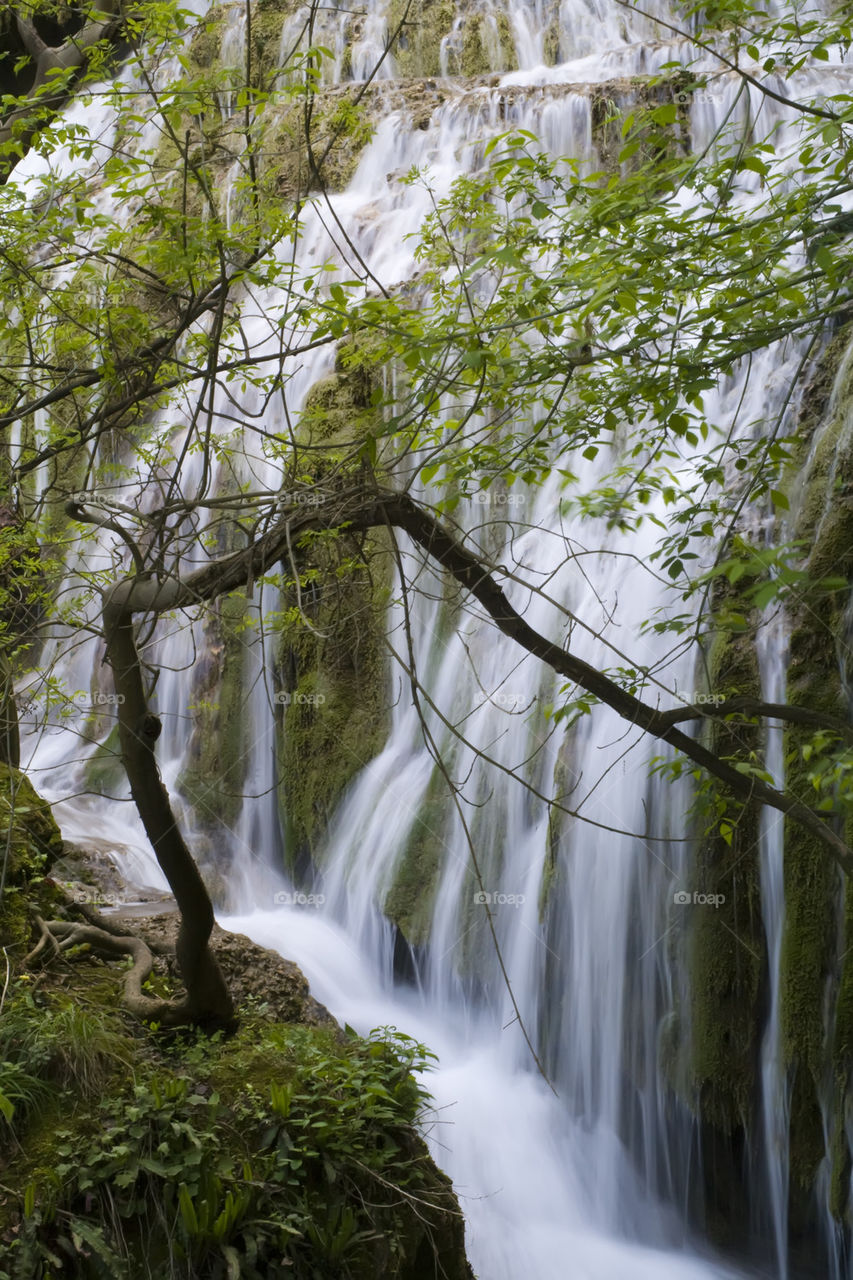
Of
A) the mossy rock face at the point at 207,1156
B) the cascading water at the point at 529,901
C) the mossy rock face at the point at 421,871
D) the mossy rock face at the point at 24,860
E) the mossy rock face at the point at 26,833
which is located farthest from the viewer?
the mossy rock face at the point at 421,871

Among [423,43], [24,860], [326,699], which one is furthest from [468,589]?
[423,43]

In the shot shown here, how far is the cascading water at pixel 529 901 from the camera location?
5586 mm

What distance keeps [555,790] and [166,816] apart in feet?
10.3

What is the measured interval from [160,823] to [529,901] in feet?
10.6

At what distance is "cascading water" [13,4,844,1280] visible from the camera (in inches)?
220

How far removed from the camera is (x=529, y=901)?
272 inches

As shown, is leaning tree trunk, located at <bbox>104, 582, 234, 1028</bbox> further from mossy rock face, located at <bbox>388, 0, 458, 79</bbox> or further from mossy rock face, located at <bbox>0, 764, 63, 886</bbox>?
mossy rock face, located at <bbox>388, 0, 458, 79</bbox>

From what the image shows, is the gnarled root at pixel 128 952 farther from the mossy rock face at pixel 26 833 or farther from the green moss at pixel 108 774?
the green moss at pixel 108 774

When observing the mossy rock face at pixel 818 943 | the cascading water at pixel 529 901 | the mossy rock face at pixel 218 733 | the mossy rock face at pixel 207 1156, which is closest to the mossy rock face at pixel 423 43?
the cascading water at pixel 529 901

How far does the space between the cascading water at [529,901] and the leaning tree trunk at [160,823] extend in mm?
318

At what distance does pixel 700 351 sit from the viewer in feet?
10.2

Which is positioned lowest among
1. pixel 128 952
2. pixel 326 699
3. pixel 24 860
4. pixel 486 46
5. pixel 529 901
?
pixel 128 952

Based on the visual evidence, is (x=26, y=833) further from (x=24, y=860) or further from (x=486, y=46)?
(x=486, y=46)

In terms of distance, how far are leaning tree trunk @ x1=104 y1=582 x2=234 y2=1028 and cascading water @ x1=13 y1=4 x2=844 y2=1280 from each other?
0.32 m
